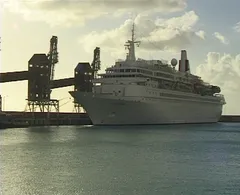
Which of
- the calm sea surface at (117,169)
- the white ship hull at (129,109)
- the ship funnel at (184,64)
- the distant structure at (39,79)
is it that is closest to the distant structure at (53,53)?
the distant structure at (39,79)

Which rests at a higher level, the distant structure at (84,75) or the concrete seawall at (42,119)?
the distant structure at (84,75)

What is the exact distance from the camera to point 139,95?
3317 inches

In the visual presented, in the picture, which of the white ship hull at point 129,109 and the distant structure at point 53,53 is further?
the distant structure at point 53,53

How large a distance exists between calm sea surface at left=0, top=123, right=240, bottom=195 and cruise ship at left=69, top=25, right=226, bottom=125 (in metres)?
28.6

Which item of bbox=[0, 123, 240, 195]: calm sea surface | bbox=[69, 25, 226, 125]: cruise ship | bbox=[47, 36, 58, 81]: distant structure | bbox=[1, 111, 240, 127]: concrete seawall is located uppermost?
bbox=[47, 36, 58, 81]: distant structure

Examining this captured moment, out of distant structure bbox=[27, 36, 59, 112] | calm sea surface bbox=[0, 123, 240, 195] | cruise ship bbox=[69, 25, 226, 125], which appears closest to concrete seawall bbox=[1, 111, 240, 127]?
distant structure bbox=[27, 36, 59, 112]

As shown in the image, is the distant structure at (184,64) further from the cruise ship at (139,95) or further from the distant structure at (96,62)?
the distant structure at (96,62)

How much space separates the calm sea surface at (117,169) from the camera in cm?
2825

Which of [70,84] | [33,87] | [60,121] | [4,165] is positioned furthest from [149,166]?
[70,84]

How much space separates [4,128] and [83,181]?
60731 millimetres

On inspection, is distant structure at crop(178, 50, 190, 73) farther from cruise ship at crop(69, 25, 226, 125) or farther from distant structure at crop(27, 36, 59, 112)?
distant structure at crop(27, 36, 59, 112)

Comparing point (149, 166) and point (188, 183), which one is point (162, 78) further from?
point (188, 183)

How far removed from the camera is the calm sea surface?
2825cm

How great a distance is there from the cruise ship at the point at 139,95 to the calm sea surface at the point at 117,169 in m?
28.6
